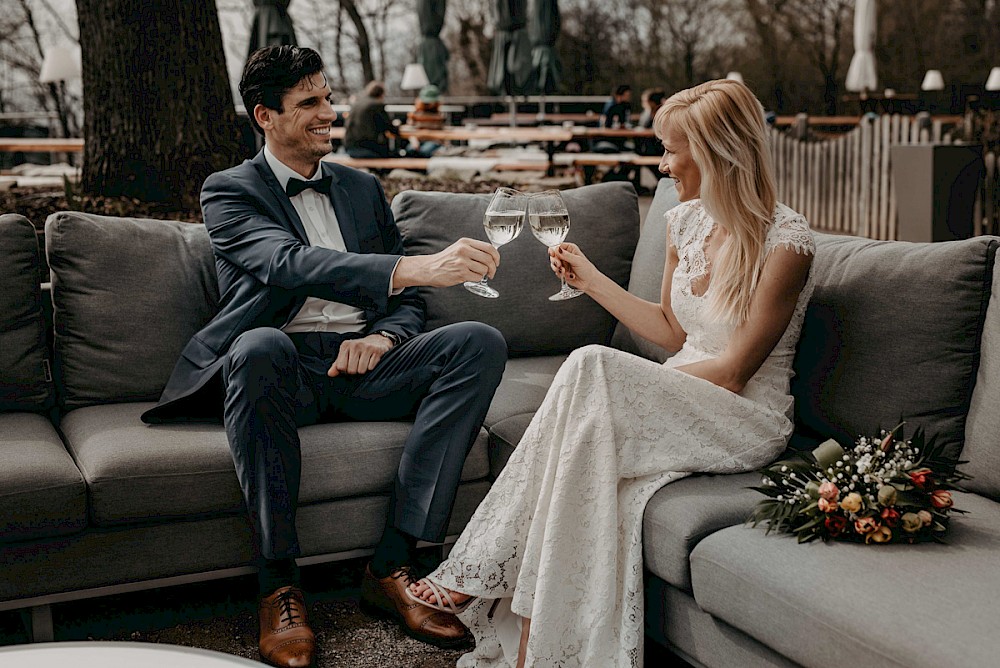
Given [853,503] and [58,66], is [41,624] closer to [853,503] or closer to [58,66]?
[853,503]

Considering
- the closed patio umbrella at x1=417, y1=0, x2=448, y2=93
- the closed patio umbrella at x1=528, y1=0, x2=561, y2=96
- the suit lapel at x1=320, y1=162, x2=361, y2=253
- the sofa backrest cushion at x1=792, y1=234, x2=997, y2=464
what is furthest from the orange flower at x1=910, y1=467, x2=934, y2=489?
the closed patio umbrella at x1=417, y1=0, x2=448, y2=93

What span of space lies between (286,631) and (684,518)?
0.93 meters

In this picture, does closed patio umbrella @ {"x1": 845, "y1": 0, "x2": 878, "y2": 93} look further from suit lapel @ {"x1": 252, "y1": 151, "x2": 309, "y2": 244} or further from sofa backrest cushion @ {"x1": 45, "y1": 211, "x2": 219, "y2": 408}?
sofa backrest cushion @ {"x1": 45, "y1": 211, "x2": 219, "y2": 408}

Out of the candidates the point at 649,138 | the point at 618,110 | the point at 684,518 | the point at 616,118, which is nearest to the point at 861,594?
the point at 684,518

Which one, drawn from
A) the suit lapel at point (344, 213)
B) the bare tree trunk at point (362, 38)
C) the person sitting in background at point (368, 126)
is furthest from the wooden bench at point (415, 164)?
the suit lapel at point (344, 213)

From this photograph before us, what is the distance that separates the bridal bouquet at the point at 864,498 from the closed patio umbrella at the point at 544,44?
328 inches

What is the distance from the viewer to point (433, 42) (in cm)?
1028

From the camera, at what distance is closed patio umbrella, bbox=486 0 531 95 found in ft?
31.2

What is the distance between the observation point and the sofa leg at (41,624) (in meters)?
2.31

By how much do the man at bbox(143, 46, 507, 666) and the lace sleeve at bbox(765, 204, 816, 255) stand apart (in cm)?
63

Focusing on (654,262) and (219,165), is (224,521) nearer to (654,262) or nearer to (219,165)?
(654,262)

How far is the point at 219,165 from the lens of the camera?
459 centimetres

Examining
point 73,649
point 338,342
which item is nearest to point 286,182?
point 338,342

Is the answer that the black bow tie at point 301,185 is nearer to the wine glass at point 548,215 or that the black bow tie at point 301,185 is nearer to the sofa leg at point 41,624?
the wine glass at point 548,215
